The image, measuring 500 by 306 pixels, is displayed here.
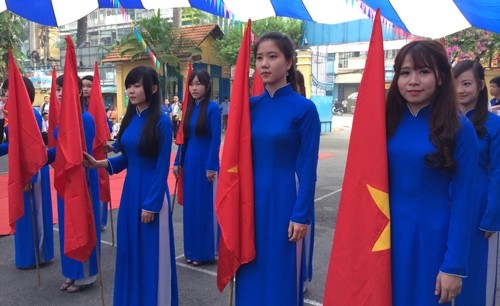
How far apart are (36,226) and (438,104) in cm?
347

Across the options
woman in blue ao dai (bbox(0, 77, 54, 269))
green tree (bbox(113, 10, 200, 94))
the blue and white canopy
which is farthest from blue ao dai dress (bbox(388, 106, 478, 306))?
green tree (bbox(113, 10, 200, 94))

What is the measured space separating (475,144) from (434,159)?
0.17 m

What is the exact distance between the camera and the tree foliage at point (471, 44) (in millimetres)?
14328

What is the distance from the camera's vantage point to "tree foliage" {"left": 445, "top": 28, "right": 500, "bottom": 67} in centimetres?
1433

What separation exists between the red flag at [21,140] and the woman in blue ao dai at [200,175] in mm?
1320

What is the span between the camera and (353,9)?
462cm

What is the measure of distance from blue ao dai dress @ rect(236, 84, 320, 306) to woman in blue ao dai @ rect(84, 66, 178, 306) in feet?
2.13

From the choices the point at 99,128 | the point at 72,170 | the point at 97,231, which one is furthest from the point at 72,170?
the point at 99,128

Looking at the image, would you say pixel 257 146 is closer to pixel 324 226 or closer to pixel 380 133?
pixel 380 133

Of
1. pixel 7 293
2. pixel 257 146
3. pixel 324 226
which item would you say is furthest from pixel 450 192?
pixel 324 226

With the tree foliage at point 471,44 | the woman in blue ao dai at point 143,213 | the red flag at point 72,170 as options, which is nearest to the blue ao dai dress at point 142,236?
the woman in blue ao dai at point 143,213

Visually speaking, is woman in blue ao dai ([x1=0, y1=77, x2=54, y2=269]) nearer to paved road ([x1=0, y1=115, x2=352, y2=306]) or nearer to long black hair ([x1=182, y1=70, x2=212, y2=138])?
Answer: paved road ([x1=0, y1=115, x2=352, y2=306])

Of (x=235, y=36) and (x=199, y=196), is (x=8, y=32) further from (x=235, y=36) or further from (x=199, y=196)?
(x=199, y=196)

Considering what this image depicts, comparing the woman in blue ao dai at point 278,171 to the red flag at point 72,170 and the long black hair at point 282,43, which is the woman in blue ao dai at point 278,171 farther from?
the red flag at point 72,170
